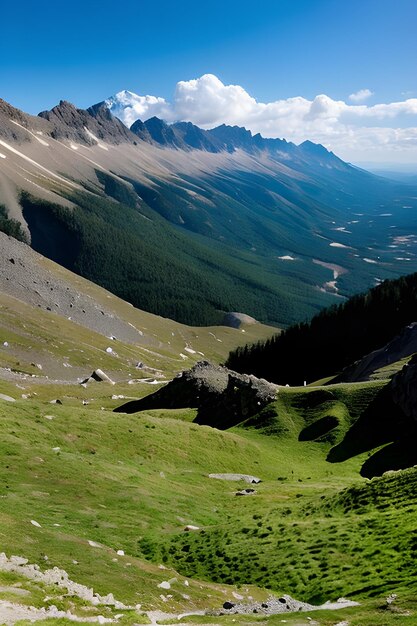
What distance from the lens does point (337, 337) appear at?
168250 millimetres

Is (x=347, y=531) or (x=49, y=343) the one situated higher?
(x=347, y=531)

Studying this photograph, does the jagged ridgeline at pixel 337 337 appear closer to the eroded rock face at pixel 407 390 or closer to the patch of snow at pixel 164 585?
the eroded rock face at pixel 407 390

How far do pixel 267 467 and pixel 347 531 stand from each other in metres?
28.0

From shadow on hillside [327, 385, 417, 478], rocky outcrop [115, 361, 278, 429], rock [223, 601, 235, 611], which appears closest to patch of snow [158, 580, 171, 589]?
rock [223, 601, 235, 611]

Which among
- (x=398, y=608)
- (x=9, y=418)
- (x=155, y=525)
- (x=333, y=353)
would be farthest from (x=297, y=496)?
(x=333, y=353)

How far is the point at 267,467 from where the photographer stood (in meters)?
60.5

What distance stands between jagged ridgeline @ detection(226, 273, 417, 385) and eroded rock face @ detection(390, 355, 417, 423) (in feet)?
290

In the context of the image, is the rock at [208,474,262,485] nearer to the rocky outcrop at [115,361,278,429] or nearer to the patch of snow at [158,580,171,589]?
the rocky outcrop at [115,361,278,429]

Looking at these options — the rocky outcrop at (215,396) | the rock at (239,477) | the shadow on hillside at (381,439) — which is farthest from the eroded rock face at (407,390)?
the rock at (239,477)

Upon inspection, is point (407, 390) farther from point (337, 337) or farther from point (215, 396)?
point (337, 337)

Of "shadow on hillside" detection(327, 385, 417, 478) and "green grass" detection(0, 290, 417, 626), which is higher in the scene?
"green grass" detection(0, 290, 417, 626)

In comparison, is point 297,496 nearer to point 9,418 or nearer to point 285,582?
point 285,582

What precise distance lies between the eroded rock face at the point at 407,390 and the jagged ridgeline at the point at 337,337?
88.4 m

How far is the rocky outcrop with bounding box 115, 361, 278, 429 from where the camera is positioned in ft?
267
